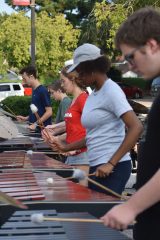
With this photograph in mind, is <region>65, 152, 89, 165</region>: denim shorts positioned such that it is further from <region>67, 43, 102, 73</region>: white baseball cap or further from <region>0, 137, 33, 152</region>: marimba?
<region>67, 43, 102, 73</region>: white baseball cap

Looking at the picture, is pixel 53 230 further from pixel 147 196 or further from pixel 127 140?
pixel 127 140

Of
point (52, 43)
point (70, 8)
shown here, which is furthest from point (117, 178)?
point (70, 8)

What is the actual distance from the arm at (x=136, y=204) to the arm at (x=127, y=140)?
69.6 inches

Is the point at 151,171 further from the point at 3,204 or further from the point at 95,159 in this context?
the point at 95,159

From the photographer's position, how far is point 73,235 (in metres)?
3.57

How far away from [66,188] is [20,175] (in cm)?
64

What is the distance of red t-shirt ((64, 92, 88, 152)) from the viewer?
244 inches

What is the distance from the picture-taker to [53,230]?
3.66 meters

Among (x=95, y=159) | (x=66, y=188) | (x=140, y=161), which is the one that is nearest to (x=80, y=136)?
(x=95, y=159)

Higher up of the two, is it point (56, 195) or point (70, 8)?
point (56, 195)

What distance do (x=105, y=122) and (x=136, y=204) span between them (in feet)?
6.82

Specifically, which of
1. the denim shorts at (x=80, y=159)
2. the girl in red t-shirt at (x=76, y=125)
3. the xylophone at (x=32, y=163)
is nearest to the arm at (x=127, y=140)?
the xylophone at (x=32, y=163)

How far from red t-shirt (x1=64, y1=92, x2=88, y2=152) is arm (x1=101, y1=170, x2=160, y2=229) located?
3.37 metres

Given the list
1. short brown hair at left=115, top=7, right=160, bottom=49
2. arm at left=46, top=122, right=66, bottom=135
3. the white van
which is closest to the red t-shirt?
arm at left=46, top=122, right=66, bottom=135
